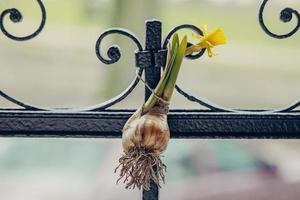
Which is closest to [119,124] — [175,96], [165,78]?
[165,78]

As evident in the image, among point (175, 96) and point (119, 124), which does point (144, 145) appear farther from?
point (175, 96)

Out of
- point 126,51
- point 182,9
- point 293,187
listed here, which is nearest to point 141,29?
point 126,51

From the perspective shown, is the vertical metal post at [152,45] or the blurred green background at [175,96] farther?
the blurred green background at [175,96]

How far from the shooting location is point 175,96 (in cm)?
120

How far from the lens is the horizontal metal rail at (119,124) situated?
0.89 m

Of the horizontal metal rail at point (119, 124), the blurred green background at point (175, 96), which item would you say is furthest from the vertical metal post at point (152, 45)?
the blurred green background at point (175, 96)

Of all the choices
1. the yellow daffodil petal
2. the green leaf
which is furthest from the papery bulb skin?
the yellow daffodil petal

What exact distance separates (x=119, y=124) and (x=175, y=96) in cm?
33

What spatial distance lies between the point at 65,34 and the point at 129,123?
31.3 inches

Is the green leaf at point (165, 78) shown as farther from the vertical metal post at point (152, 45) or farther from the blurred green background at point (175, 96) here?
the blurred green background at point (175, 96)

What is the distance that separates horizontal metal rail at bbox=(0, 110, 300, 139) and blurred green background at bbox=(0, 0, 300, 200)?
0.74 feet

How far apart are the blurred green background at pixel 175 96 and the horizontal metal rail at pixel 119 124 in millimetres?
224

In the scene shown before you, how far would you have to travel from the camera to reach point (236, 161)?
1385 millimetres

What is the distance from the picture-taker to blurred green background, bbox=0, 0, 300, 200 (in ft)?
4.05
